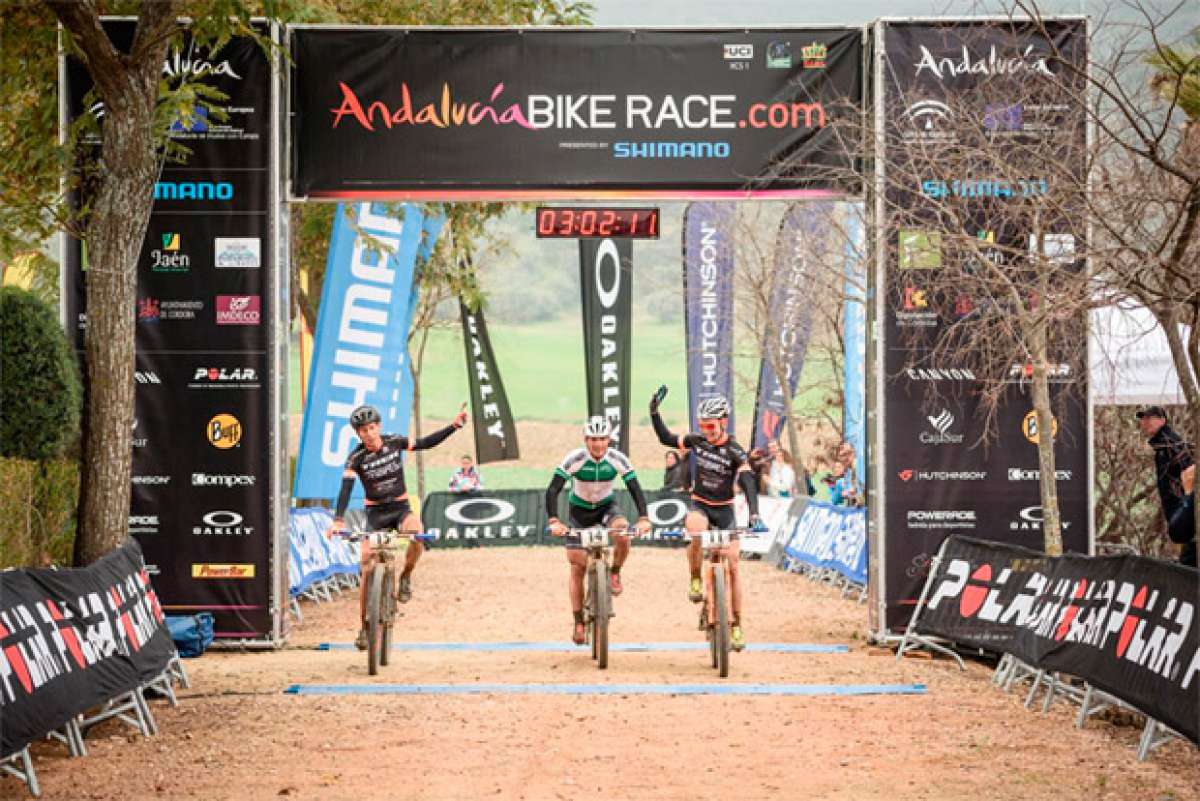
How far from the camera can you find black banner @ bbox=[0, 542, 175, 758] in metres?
8.91

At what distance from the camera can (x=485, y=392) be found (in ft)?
123

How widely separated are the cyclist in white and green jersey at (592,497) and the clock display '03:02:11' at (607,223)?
2.21 meters

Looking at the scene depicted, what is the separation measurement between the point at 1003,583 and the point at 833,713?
274 centimetres

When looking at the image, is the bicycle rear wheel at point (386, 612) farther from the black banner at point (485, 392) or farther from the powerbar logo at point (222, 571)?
the black banner at point (485, 392)

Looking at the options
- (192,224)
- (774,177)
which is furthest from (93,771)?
(774,177)

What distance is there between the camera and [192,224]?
52.9 feet

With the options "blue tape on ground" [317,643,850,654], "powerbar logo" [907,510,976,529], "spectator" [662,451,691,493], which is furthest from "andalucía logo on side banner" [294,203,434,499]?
"spectator" [662,451,691,493]

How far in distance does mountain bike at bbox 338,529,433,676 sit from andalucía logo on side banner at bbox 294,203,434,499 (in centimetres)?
910

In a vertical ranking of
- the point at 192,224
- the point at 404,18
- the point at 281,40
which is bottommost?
the point at 192,224

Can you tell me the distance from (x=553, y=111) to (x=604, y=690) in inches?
241

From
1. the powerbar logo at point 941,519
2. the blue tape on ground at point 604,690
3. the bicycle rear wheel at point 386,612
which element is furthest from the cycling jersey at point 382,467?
the powerbar logo at point 941,519

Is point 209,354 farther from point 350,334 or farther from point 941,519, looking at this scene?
point 350,334

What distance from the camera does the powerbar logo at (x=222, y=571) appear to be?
16250mm

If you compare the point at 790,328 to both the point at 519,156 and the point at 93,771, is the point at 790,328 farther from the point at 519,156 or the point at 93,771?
the point at 93,771
